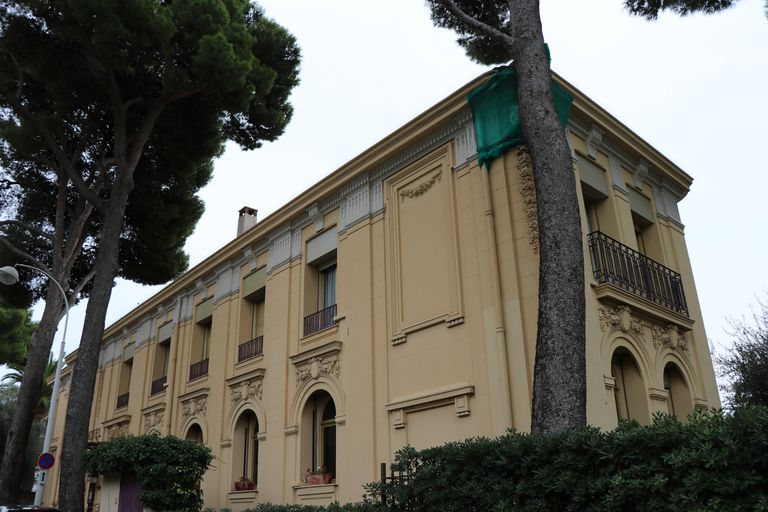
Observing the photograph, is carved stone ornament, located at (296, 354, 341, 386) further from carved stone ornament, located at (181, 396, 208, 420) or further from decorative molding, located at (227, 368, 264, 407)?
carved stone ornament, located at (181, 396, 208, 420)

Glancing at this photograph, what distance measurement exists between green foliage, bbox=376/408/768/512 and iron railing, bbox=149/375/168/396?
15.0 metres

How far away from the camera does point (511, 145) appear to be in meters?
10.7

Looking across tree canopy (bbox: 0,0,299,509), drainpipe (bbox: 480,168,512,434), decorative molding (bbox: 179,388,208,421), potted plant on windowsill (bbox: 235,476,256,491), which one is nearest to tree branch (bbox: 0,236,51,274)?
tree canopy (bbox: 0,0,299,509)

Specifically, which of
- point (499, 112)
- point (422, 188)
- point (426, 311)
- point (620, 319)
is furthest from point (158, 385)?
point (620, 319)

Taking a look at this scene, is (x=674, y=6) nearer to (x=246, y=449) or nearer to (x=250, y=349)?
(x=250, y=349)

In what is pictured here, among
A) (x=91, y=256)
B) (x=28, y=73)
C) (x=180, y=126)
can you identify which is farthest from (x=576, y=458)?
(x=91, y=256)

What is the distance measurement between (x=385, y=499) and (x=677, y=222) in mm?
9860

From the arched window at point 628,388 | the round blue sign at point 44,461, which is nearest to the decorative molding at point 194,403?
the round blue sign at point 44,461

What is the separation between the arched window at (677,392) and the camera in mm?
11734

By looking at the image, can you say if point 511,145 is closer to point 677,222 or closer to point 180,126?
point 677,222

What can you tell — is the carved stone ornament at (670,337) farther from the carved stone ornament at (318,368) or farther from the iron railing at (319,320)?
the iron railing at (319,320)

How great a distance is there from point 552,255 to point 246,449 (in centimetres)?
1071

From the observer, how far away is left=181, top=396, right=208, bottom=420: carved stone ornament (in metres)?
17.0

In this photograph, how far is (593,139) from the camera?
11.9m
